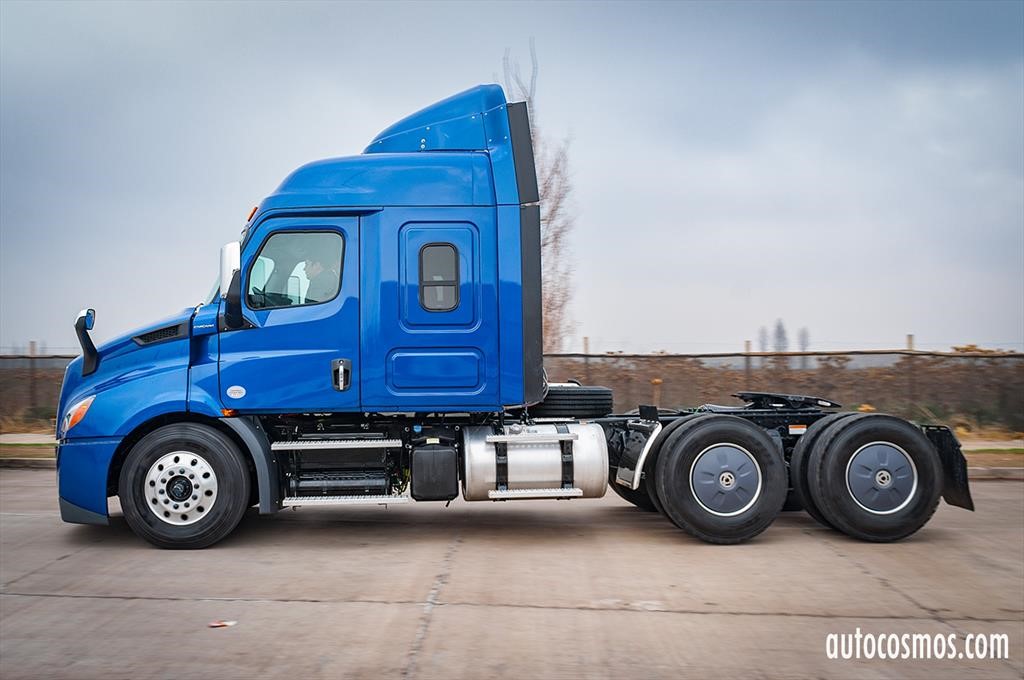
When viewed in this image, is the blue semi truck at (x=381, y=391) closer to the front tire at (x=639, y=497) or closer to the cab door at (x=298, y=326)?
the cab door at (x=298, y=326)

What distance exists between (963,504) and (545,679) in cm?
488

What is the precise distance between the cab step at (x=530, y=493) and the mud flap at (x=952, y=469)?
10.6ft

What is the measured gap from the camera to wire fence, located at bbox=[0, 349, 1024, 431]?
626 inches

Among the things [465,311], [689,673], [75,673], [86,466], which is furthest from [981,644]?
[86,466]

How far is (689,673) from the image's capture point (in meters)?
4.44

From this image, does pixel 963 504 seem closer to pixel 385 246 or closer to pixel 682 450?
pixel 682 450

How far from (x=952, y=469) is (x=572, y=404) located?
337cm

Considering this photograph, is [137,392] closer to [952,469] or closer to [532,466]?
[532,466]

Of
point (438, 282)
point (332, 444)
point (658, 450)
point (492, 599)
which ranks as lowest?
point (492, 599)

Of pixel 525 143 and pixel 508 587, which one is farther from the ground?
pixel 525 143

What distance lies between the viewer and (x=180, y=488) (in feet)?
23.3

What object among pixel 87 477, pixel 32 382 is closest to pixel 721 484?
pixel 87 477

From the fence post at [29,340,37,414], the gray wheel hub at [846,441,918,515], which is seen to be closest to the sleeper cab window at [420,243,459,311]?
the gray wheel hub at [846,441,918,515]

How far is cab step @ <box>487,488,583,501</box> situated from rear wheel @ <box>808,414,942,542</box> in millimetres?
2123
